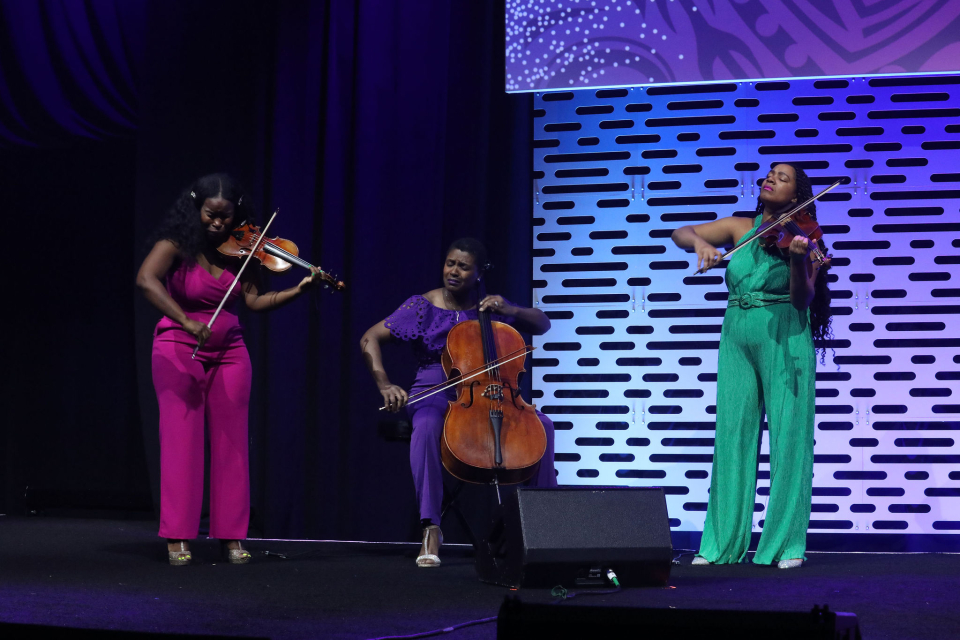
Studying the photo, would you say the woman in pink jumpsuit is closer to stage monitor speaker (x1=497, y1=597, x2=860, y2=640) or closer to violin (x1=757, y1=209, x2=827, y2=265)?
violin (x1=757, y1=209, x2=827, y2=265)

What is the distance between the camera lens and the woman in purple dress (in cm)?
369

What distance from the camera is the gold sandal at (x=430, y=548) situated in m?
3.62

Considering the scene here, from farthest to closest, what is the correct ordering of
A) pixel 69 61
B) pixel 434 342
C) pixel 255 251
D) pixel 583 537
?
pixel 69 61, pixel 434 342, pixel 255 251, pixel 583 537

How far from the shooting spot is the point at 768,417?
371cm

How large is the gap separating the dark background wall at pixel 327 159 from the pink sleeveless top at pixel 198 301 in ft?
3.60

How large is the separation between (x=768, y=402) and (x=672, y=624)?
8.19 ft

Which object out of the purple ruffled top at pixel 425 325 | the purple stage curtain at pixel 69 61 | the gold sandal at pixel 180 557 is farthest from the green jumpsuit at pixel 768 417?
the purple stage curtain at pixel 69 61

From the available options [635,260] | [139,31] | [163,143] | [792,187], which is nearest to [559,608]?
[792,187]

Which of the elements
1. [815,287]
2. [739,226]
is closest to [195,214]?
[739,226]

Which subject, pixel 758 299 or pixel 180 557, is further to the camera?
pixel 758 299

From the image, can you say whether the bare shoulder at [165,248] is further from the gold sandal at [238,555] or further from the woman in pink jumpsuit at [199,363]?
the gold sandal at [238,555]

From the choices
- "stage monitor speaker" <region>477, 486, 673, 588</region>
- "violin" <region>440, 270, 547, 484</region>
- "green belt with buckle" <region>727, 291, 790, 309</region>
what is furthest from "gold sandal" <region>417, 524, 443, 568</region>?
"green belt with buckle" <region>727, 291, 790, 309</region>

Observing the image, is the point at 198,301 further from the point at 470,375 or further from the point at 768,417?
the point at 768,417

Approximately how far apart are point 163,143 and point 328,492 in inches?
78.5
